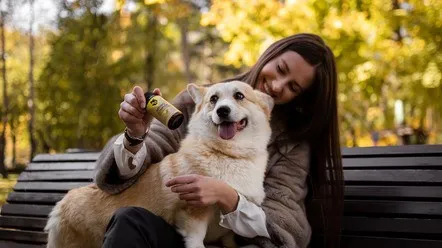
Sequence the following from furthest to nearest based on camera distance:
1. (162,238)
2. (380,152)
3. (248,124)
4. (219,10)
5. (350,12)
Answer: (219,10) < (350,12) < (380,152) < (248,124) < (162,238)

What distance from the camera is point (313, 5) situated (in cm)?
650

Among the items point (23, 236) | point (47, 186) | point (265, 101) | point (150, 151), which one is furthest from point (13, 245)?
point (265, 101)

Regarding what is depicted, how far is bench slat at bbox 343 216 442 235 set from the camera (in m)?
2.80

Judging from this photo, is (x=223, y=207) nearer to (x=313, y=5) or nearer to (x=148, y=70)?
(x=313, y=5)

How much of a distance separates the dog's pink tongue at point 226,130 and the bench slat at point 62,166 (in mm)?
1783

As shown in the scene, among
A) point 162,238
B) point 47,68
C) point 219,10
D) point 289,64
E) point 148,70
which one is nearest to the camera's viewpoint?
point 162,238

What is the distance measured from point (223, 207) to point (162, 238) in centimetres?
30

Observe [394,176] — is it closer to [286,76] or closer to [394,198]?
[394,198]

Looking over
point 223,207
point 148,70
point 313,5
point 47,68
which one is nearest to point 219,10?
point 313,5

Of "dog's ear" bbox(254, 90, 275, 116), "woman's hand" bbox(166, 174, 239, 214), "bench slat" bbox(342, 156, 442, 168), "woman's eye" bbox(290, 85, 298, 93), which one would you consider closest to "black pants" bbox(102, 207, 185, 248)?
"woman's hand" bbox(166, 174, 239, 214)

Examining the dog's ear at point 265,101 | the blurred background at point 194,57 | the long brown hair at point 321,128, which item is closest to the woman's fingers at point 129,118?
the dog's ear at point 265,101

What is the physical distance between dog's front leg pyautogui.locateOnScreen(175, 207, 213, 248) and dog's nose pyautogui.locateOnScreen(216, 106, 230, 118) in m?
0.43

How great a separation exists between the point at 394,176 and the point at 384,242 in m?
0.40

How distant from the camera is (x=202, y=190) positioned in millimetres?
2244
